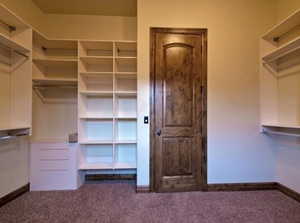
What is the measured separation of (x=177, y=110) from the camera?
264cm

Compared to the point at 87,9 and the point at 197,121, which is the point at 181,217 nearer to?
the point at 197,121

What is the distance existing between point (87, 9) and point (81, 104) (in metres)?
1.69

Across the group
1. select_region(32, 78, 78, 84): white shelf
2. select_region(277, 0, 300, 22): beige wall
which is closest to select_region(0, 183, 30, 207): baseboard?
select_region(32, 78, 78, 84): white shelf

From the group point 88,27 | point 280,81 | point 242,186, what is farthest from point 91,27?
point 242,186

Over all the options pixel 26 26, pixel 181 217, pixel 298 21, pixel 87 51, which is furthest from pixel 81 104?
pixel 298 21

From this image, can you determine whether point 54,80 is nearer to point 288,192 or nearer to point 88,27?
point 88,27

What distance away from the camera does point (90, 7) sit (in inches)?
119

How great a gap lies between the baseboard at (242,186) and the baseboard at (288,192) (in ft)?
0.23

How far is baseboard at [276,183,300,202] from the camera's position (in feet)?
7.81

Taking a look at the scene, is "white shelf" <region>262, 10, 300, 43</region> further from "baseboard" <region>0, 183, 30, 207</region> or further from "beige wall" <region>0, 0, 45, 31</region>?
"baseboard" <region>0, 183, 30, 207</region>

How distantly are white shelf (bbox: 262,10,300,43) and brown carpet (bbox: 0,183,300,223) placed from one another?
2335 millimetres

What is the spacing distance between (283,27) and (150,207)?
297 cm

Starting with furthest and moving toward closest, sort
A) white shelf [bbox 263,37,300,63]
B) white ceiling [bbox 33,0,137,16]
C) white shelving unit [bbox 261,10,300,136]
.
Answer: white ceiling [bbox 33,0,137,16], white shelving unit [bbox 261,10,300,136], white shelf [bbox 263,37,300,63]

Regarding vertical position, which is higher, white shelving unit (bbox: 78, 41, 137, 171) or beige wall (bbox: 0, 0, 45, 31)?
beige wall (bbox: 0, 0, 45, 31)
